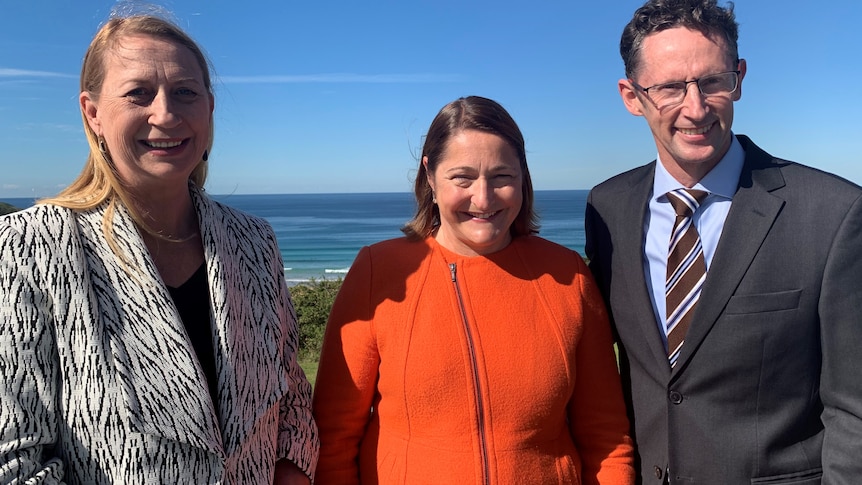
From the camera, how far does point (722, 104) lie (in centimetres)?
263

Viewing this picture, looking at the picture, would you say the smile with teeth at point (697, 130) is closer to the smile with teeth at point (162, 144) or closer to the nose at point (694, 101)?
the nose at point (694, 101)

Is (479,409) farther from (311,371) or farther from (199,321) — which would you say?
(311,371)

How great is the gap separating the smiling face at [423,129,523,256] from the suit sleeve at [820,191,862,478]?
46.9 inches

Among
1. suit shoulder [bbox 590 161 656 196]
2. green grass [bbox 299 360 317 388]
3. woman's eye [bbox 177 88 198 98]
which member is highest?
woman's eye [bbox 177 88 198 98]

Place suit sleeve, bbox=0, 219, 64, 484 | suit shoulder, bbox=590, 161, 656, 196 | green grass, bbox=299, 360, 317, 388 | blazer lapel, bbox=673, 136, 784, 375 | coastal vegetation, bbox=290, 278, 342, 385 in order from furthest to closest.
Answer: coastal vegetation, bbox=290, 278, 342, 385, green grass, bbox=299, 360, 317, 388, suit shoulder, bbox=590, 161, 656, 196, blazer lapel, bbox=673, 136, 784, 375, suit sleeve, bbox=0, 219, 64, 484

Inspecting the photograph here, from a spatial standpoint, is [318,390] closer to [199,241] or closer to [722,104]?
[199,241]

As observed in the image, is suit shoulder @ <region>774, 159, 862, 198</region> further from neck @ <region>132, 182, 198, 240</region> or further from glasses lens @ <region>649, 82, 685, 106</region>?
neck @ <region>132, 182, 198, 240</region>

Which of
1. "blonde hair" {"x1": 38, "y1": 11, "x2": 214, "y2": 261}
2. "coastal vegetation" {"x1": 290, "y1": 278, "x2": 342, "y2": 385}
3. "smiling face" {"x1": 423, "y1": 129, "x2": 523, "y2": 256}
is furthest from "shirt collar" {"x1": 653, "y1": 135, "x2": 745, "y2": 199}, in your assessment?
"coastal vegetation" {"x1": 290, "y1": 278, "x2": 342, "y2": 385}

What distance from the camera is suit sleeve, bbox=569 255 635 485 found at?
9.20 ft

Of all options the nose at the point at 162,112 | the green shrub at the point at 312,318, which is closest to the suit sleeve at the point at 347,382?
the nose at the point at 162,112

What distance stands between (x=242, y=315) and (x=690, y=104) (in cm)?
193

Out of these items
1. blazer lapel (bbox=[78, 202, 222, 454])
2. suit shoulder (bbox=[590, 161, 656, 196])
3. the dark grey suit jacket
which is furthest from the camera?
suit shoulder (bbox=[590, 161, 656, 196])

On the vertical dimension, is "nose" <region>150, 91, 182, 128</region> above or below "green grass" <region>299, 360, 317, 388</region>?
above

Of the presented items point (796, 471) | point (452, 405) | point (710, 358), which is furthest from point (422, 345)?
point (796, 471)
